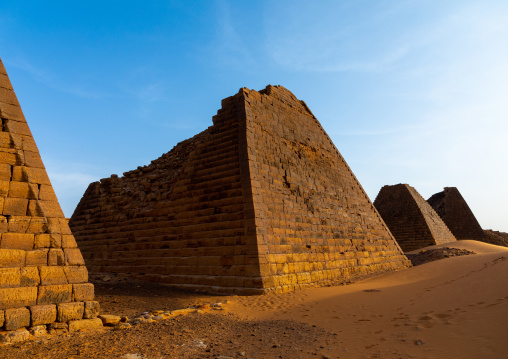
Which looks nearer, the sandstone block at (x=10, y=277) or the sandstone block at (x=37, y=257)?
the sandstone block at (x=10, y=277)

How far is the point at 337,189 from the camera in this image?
524 inches

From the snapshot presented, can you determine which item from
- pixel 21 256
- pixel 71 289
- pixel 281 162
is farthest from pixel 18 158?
pixel 281 162

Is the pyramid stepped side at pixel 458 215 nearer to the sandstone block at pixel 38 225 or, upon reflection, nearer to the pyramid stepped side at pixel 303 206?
the pyramid stepped side at pixel 303 206

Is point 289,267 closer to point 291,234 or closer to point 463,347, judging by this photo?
point 291,234

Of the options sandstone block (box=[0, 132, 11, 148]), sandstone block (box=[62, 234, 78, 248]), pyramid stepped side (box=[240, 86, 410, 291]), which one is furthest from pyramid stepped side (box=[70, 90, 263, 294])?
sandstone block (box=[0, 132, 11, 148])

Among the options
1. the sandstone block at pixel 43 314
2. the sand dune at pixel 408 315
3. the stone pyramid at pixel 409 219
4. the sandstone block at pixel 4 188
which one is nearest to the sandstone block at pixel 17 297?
the sandstone block at pixel 43 314

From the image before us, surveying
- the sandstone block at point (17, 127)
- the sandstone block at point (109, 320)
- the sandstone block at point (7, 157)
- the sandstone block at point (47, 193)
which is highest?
the sandstone block at point (17, 127)

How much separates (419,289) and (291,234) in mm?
3463

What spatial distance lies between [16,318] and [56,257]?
90 cm

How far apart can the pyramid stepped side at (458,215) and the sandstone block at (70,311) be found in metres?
38.1

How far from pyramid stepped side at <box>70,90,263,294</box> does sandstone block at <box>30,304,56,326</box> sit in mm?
4159

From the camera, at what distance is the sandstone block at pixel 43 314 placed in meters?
4.01

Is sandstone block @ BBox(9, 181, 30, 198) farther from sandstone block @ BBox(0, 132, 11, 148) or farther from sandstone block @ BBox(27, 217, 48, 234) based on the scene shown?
sandstone block @ BBox(0, 132, 11, 148)

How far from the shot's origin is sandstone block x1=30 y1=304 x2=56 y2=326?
4.01 meters
